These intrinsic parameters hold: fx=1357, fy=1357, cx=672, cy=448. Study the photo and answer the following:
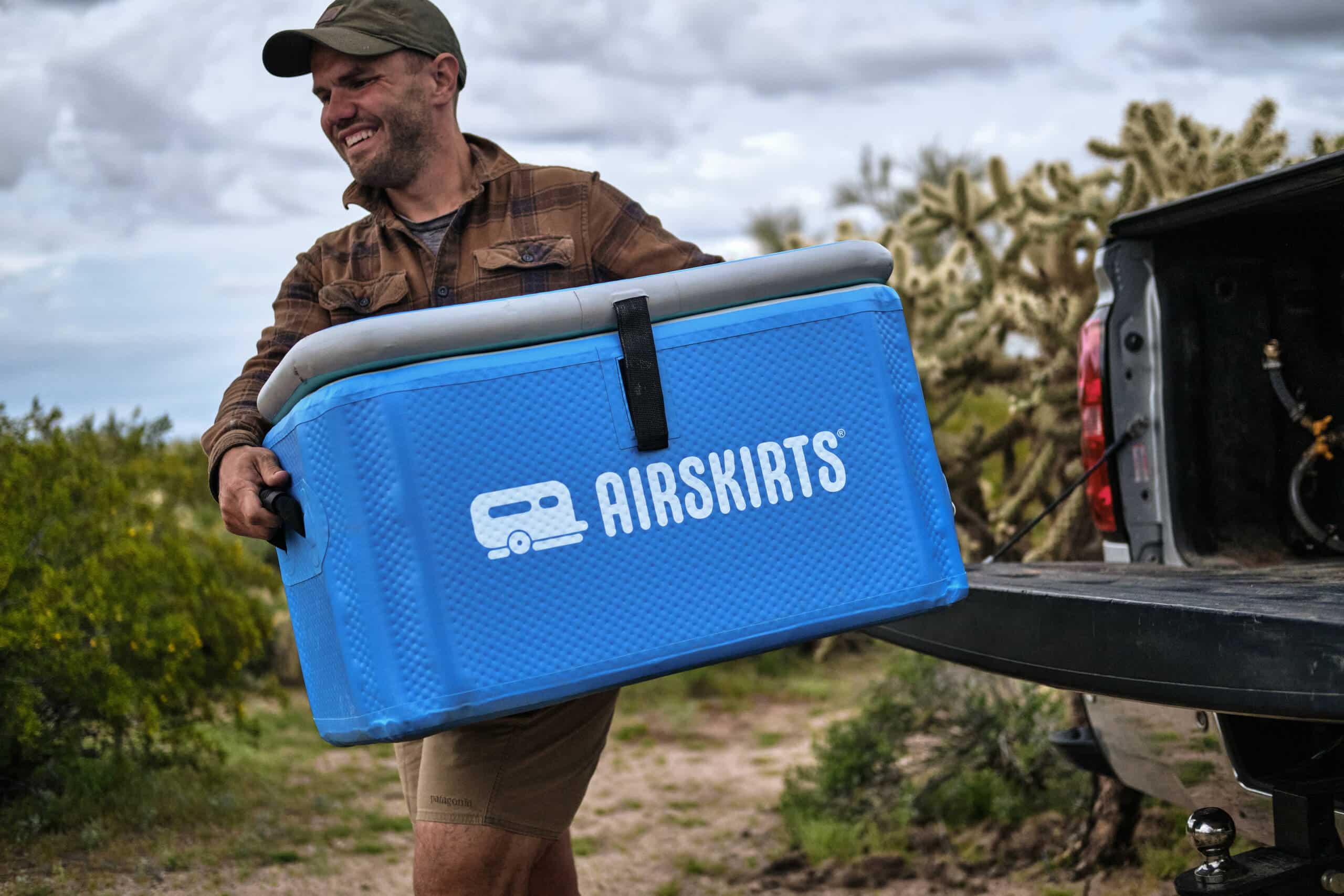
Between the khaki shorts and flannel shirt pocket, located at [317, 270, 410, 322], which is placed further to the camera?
flannel shirt pocket, located at [317, 270, 410, 322]

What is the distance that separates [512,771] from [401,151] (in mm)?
1262

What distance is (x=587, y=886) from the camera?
4691 millimetres

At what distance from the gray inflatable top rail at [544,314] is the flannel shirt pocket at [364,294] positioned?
0.53 meters

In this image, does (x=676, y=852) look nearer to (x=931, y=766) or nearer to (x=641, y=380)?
(x=931, y=766)

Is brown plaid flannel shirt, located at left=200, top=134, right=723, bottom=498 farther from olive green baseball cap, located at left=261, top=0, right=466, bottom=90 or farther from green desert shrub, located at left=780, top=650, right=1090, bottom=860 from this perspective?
green desert shrub, located at left=780, top=650, right=1090, bottom=860

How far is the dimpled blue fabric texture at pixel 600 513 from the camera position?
2008mm

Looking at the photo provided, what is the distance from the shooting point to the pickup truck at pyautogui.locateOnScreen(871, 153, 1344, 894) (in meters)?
2.53

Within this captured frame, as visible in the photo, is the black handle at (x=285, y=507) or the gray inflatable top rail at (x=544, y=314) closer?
the gray inflatable top rail at (x=544, y=314)

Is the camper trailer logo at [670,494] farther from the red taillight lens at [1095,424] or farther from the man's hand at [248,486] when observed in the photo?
the red taillight lens at [1095,424]

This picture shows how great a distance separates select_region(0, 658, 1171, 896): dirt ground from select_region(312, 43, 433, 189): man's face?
234 centimetres

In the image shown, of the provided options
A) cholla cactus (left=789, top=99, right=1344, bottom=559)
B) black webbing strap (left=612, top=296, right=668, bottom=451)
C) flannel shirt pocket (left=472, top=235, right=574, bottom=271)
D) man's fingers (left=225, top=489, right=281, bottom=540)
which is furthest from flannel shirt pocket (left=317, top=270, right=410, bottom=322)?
cholla cactus (left=789, top=99, right=1344, bottom=559)

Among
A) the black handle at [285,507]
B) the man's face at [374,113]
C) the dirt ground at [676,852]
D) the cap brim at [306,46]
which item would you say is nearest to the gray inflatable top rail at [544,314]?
the black handle at [285,507]

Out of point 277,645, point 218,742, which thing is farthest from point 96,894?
point 277,645

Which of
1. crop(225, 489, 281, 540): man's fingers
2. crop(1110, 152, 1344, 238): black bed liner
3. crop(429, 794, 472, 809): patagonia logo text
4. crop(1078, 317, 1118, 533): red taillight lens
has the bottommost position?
crop(429, 794, 472, 809): patagonia logo text
